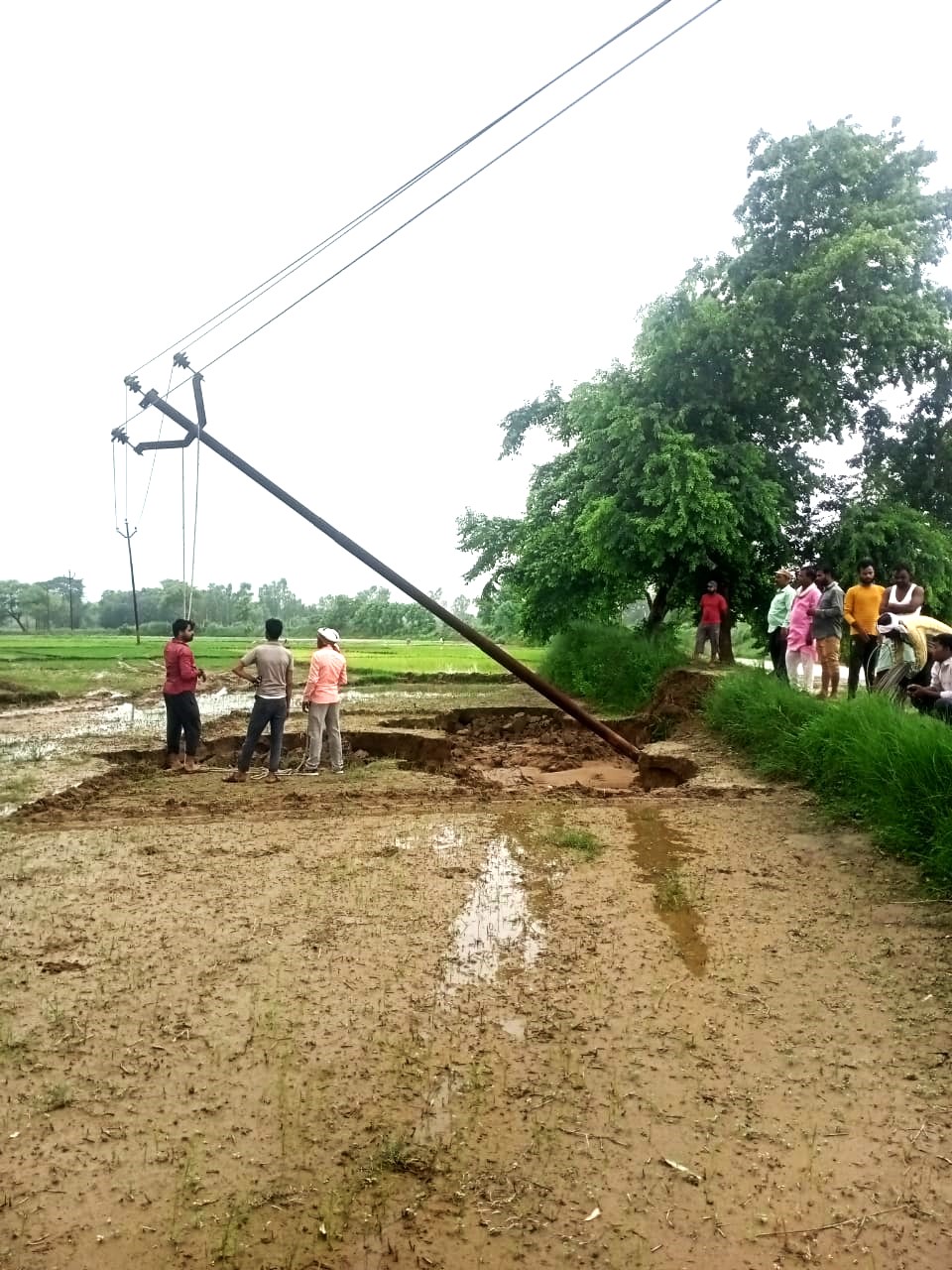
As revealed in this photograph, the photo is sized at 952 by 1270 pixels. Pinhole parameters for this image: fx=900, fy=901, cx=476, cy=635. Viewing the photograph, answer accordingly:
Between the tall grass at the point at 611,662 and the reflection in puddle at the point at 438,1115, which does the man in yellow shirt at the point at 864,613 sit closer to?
the tall grass at the point at 611,662

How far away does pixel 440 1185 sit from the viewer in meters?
2.88

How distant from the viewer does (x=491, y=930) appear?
511cm

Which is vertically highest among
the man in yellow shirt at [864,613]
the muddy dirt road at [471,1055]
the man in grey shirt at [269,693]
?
the man in yellow shirt at [864,613]

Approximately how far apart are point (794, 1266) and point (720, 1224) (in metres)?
0.23

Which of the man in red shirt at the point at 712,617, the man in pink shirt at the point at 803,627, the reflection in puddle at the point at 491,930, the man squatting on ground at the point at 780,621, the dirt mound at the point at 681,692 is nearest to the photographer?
the reflection in puddle at the point at 491,930

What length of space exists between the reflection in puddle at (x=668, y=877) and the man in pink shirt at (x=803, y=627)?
178 inches

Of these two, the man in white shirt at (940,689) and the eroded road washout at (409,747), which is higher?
the man in white shirt at (940,689)

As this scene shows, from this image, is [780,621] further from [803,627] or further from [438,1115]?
[438,1115]

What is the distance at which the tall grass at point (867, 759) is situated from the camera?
237 inches

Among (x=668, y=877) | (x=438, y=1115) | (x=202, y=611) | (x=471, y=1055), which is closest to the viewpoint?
(x=438, y=1115)

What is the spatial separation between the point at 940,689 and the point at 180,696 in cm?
763

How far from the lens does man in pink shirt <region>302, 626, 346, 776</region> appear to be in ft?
31.6

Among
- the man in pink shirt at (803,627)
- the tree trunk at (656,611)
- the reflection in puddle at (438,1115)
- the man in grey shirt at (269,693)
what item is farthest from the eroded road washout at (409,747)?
the reflection in puddle at (438,1115)

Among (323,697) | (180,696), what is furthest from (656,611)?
(180,696)
